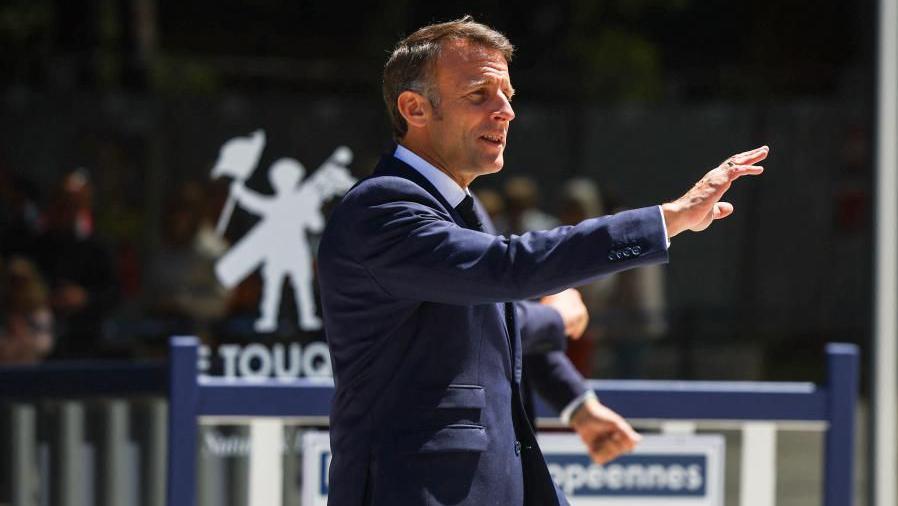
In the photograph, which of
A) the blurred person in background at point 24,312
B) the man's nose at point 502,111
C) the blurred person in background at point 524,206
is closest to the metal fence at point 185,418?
the blurred person in background at point 24,312

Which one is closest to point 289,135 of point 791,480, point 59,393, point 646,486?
point 59,393

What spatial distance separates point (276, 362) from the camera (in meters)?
4.40

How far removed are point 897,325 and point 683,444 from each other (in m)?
0.90

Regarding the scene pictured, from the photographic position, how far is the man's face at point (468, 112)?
2807 millimetres

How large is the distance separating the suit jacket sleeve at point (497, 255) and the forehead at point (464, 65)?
32 cm

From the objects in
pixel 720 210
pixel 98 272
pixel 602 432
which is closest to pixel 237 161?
pixel 98 272

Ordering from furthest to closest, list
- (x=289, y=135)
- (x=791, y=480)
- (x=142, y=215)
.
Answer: (x=791, y=480) → (x=142, y=215) → (x=289, y=135)

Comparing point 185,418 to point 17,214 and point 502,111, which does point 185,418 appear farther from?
point 17,214

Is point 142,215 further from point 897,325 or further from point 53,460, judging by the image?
point 897,325

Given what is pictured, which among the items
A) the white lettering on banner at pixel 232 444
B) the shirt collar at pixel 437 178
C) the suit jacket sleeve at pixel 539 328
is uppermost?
the shirt collar at pixel 437 178

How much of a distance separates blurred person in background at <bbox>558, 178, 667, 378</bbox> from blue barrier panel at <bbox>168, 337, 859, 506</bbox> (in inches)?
85.4

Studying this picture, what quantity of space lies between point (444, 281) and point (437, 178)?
0.31m

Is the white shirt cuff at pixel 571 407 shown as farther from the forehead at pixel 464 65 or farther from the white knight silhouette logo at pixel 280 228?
the white knight silhouette logo at pixel 280 228

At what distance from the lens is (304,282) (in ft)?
14.6
